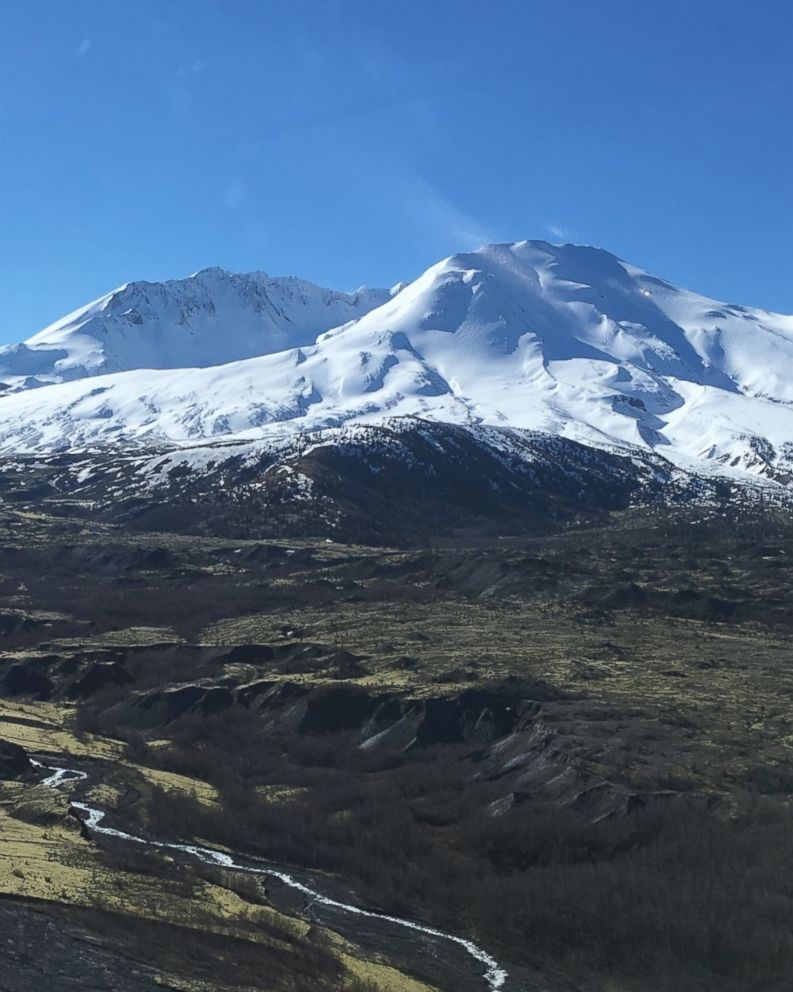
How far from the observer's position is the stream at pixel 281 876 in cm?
5150

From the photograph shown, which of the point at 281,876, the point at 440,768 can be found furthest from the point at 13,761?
the point at 440,768

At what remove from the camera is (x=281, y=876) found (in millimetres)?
61625

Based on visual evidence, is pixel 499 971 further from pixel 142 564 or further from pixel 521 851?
pixel 142 564

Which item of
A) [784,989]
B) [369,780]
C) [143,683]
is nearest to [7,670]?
[143,683]

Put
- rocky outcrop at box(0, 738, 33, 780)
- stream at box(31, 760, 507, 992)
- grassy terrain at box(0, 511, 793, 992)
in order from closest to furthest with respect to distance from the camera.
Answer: stream at box(31, 760, 507, 992) → grassy terrain at box(0, 511, 793, 992) → rocky outcrop at box(0, 738, 33, 780)

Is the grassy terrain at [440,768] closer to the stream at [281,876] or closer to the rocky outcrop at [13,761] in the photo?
the stream at [281,876]

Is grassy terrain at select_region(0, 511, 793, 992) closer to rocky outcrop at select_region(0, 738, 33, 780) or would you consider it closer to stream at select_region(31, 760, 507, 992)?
stream at select_region(31, 760, 507, 992)

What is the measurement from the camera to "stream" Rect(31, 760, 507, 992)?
51500mm

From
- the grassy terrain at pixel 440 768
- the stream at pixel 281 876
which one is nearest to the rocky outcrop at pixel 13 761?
the stream at pixel 281 876

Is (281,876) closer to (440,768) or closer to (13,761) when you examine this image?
(440,768)

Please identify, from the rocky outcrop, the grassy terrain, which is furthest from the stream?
the rocky outcrop

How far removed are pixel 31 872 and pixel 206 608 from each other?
10143 centimetres

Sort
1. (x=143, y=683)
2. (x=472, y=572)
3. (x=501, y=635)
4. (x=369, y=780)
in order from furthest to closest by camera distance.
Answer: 1. (x=472, y=572)
2. (x=501, y=635)
3. (x=143, y=683)
4. (x=369, y=780)

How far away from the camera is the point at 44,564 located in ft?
618
